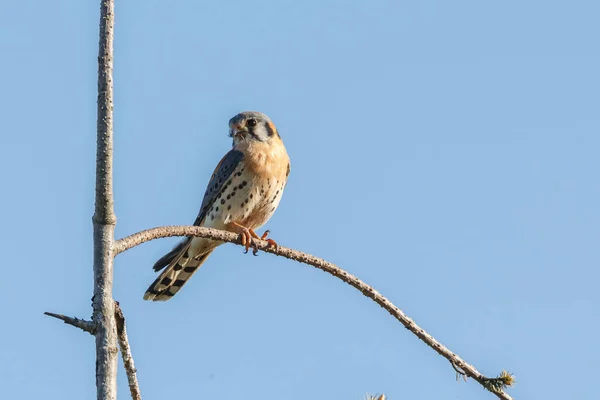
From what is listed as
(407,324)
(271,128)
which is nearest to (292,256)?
(407,324)

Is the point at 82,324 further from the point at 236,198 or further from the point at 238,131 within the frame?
the point at 238,131

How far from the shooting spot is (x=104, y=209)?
2.87 meters

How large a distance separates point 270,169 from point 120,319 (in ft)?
15.5

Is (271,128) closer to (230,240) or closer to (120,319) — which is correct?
(230,240)

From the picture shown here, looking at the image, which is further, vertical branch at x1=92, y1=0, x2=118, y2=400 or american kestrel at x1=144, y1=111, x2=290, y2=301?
american kestrel at x1=144, y1=111, x2=290, y2=301

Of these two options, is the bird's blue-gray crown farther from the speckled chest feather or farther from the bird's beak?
the speckled chest feather

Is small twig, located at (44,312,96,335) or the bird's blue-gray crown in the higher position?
the bird's blue-gray crown

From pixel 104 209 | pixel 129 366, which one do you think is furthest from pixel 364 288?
pixel 104 209

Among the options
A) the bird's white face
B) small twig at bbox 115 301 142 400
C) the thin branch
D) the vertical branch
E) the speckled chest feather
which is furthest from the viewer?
the bird's white face

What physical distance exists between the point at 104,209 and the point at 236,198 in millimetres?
4562

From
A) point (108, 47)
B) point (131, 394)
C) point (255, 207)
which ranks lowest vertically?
point (131, 394)

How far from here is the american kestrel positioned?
293 inches

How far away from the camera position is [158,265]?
7641mm

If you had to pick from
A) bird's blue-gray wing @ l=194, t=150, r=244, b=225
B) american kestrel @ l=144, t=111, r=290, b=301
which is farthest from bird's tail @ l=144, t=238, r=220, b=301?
bird's blue-gray wing @ l=194, t=150, r=244, b=225
